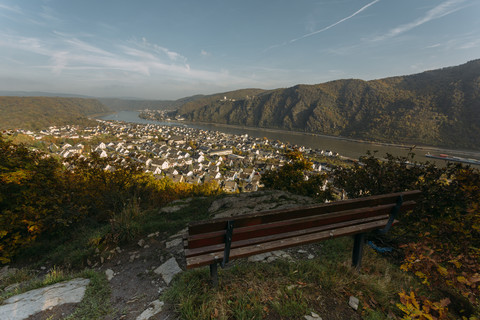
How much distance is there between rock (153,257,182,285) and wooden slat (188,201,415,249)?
1.45 meters

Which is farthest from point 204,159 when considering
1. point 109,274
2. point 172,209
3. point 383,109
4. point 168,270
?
point 383,109

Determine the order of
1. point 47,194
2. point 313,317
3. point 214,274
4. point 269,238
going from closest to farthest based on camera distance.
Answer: point 313,317 → point 269,238 → point 214,274 → point 47,194

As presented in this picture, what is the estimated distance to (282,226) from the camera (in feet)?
6.28

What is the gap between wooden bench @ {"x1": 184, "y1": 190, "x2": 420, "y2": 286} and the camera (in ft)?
5.79

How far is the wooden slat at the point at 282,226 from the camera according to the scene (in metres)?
1.76

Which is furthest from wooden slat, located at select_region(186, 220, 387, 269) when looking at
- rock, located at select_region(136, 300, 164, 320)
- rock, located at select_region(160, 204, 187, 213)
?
rock, located at select_region(160, 204, 187, 213)

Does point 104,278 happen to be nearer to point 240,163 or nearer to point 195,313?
point 195,313

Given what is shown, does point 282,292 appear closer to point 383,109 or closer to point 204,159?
Result: point 204,159

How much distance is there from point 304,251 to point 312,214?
5.90 feet

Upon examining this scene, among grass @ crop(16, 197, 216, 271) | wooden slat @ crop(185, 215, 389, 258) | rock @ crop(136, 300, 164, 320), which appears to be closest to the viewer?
wooden slat @ crop(185, 215, 389, 258)

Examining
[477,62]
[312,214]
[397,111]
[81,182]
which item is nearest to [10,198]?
[81,182]

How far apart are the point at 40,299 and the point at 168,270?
1.41m

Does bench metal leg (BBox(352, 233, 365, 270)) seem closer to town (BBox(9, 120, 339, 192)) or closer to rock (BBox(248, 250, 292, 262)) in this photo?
rock (BBox(248, 250, 292, 262))

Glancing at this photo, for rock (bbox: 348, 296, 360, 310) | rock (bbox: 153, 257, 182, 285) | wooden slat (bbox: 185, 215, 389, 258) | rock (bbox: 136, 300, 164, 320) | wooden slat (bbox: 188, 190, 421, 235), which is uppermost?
wooden slat (bbox: 188, 190, 421, 235)
